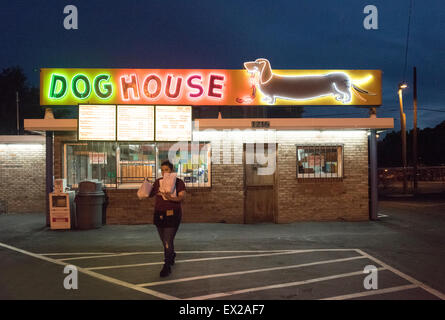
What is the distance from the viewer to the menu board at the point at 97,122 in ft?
38.3

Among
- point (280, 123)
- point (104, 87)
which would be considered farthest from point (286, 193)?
point (104, 87)

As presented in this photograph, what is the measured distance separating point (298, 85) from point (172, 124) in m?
4.32

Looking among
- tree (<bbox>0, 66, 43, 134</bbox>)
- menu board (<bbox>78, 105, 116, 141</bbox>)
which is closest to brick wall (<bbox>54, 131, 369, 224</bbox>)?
menu board (<bbox>78, 105, 116, 141</bbox>)

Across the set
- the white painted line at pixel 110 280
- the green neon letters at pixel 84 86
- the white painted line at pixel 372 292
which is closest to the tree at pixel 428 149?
the green neon letters at pixel 84 86

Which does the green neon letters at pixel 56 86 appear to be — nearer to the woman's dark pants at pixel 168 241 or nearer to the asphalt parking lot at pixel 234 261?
the asphalt parking lot at pixel 234 261

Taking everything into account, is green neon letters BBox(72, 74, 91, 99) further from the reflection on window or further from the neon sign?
the reflection on window

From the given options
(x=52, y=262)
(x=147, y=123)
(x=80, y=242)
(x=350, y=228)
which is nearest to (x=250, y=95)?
(x=147, y=123)

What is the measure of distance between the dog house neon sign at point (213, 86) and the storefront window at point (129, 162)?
57.5 inches

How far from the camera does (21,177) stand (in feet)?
49.1

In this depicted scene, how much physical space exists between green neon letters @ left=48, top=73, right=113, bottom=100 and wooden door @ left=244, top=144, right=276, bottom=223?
4833 millimetres
